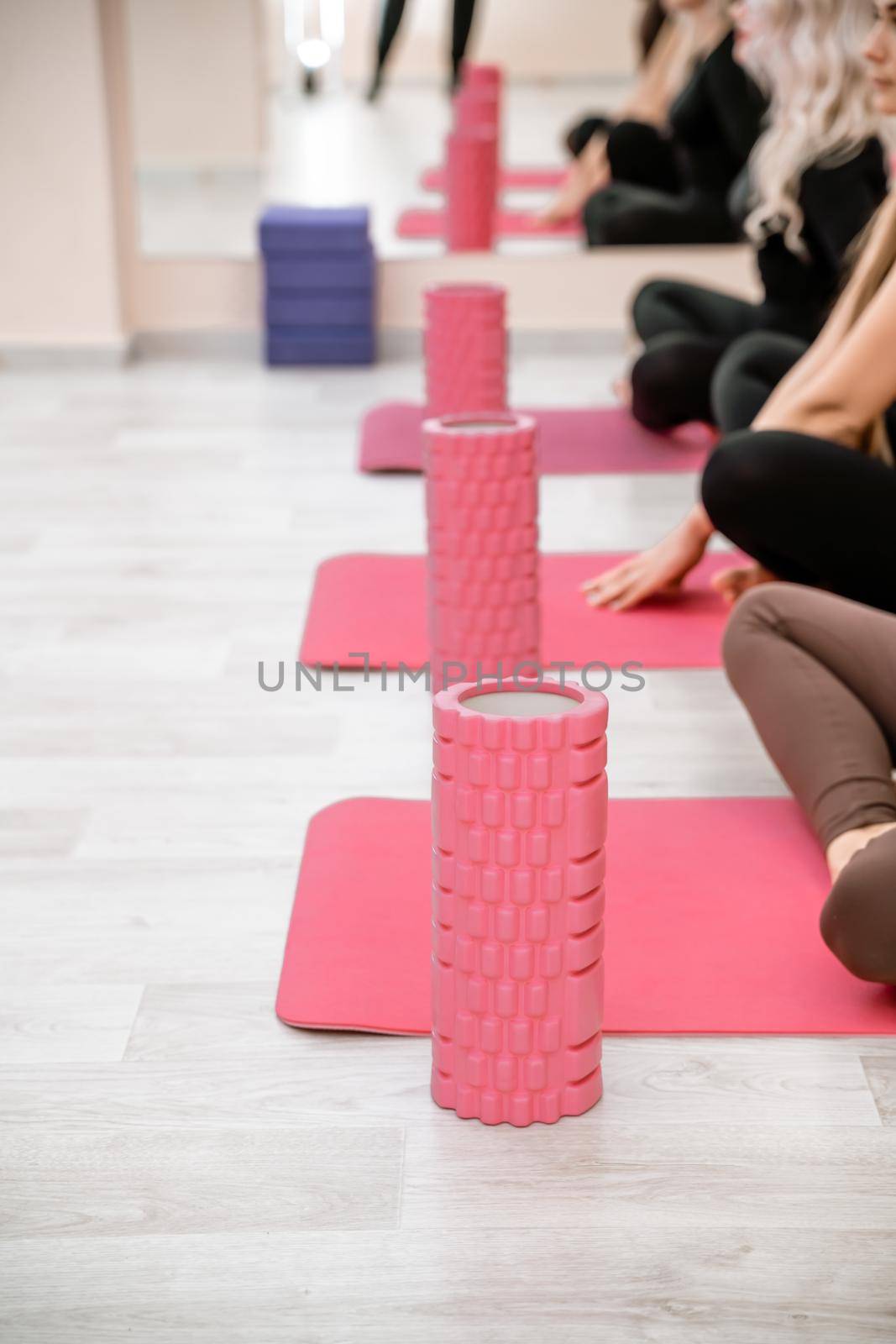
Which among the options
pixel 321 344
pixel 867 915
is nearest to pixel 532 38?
pixel 321 344

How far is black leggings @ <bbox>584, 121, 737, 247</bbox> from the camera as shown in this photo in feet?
14.0

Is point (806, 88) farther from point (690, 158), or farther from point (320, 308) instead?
point (320, 308)

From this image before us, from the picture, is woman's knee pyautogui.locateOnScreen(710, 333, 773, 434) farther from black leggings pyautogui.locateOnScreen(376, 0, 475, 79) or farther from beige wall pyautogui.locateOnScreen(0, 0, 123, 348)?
beige wall pyautogui.locateOnScreen(0, 0, 123, 348)

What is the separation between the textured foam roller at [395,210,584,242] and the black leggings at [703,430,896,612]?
8.17ft

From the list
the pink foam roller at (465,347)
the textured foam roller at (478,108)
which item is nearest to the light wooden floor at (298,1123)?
the pink foam roller at (465,347)

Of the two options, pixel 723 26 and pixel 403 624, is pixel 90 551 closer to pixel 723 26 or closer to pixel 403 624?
pixel 403 624

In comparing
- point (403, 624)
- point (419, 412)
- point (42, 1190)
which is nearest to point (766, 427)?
point (403, 624)

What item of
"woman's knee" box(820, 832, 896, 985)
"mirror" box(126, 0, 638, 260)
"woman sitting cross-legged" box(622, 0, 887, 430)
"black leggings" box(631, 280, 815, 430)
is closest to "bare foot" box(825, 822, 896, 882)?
"woman's knee" box(820, 832, 896, 985)

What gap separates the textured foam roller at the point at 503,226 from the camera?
4461 millimetres

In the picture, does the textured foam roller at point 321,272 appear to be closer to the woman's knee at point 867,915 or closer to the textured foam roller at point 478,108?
the textured foam roller at point 478,108

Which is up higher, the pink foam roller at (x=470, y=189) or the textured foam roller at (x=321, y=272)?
the pink foam roller at (x=470, y=189)

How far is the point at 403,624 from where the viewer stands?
2.48 meters

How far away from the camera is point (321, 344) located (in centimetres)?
440

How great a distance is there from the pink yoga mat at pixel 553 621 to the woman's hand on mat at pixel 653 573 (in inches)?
0.8
